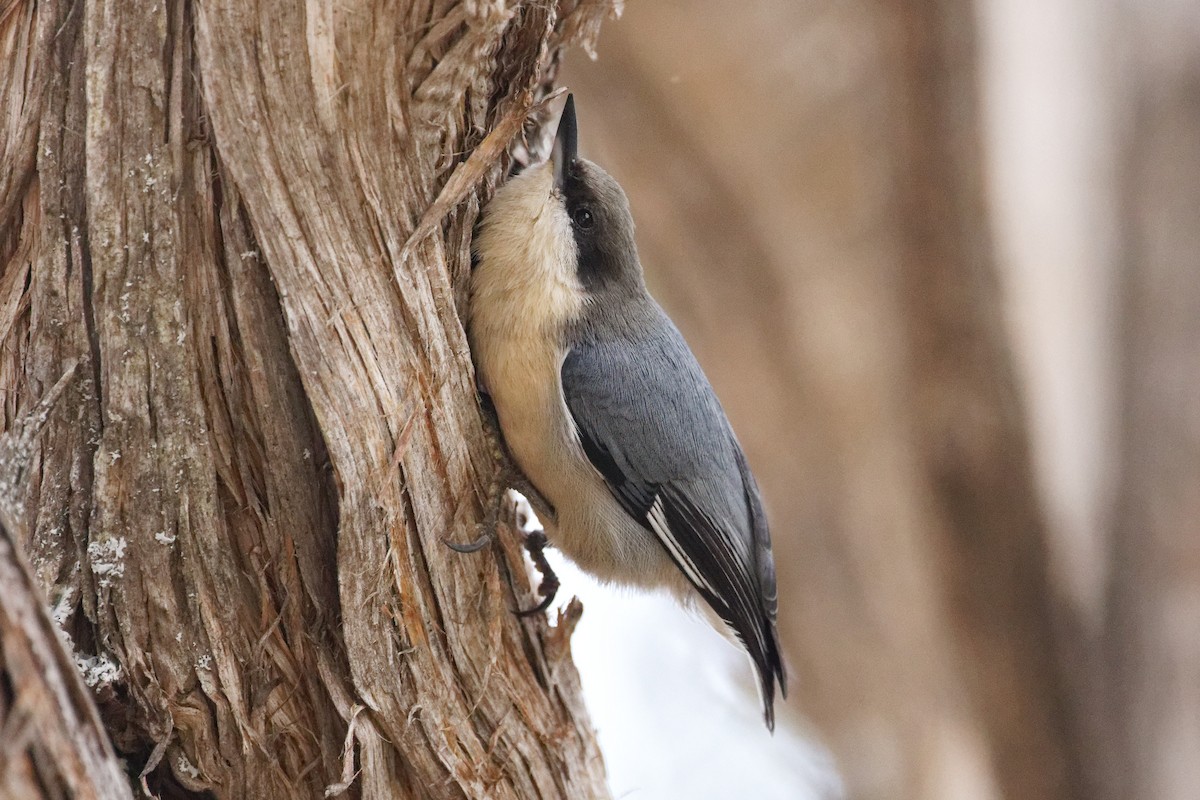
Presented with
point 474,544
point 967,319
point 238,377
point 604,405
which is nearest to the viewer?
point 238,377

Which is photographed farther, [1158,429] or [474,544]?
[1158,429]

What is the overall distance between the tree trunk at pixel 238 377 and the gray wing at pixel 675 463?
53cm

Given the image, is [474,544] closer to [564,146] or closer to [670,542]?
[670,542]

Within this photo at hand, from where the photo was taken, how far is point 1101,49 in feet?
11.4

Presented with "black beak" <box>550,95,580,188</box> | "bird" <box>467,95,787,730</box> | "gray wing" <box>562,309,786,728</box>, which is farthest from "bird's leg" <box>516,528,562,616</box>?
"black beak" <box>550,95,580,188</box>

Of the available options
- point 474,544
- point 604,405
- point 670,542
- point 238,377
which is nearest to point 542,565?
point 670,542

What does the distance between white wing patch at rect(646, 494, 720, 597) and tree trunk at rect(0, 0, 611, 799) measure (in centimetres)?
62

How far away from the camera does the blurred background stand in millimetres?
3312

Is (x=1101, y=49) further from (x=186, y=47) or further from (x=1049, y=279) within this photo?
(x=186, y=47)

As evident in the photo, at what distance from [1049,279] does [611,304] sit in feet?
5.70

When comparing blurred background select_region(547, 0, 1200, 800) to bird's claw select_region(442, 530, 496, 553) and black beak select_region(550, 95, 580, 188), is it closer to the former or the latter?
black beak select_region(550, 95, 580, 188)

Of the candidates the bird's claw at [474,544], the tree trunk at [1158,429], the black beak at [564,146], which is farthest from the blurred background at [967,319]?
the bird's claw at [474,544]

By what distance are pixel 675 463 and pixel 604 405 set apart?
21 centimetres

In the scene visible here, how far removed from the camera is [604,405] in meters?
2.37
